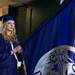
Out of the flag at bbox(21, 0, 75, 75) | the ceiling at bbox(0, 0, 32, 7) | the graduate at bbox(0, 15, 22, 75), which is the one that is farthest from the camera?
the ceiling at bbox(0, 0, 32, 7)

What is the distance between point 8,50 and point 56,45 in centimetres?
53

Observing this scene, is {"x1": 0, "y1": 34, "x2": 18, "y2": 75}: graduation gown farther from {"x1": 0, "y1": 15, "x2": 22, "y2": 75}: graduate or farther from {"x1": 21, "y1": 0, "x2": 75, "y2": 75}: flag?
{"x1": 21, "y1": 0, "x2": 75, "y2": 75}: flag

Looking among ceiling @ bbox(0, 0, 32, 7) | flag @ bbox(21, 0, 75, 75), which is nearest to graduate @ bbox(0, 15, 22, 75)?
flag @ bbox(21, 0, 75, 75)

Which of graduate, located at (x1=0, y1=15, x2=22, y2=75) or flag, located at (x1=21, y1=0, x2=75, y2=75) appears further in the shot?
graduate, located at (x1=0, y1=15, x2=22, y2=75)

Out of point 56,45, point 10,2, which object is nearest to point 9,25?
point 56,45

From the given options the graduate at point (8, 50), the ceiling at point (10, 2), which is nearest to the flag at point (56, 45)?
the graduate at point (8, 50)

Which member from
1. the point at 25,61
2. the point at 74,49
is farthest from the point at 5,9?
the point at 74,49

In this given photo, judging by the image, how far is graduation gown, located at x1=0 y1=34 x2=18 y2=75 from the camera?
211 cm

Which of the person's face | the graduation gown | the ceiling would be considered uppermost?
the ceiling

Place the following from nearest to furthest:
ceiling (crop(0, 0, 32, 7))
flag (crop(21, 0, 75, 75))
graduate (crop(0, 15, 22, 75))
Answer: flag (crop(21, 0, 75, 75)) → graduate (crop(0, 15, 22, 75)) → ceiling (crop(0, 0, 32, 7))

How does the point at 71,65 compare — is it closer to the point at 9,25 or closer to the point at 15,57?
the point at 15,57

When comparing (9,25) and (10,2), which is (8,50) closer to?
(9,25)

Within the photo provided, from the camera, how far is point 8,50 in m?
2.12

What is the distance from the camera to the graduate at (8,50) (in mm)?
2096
